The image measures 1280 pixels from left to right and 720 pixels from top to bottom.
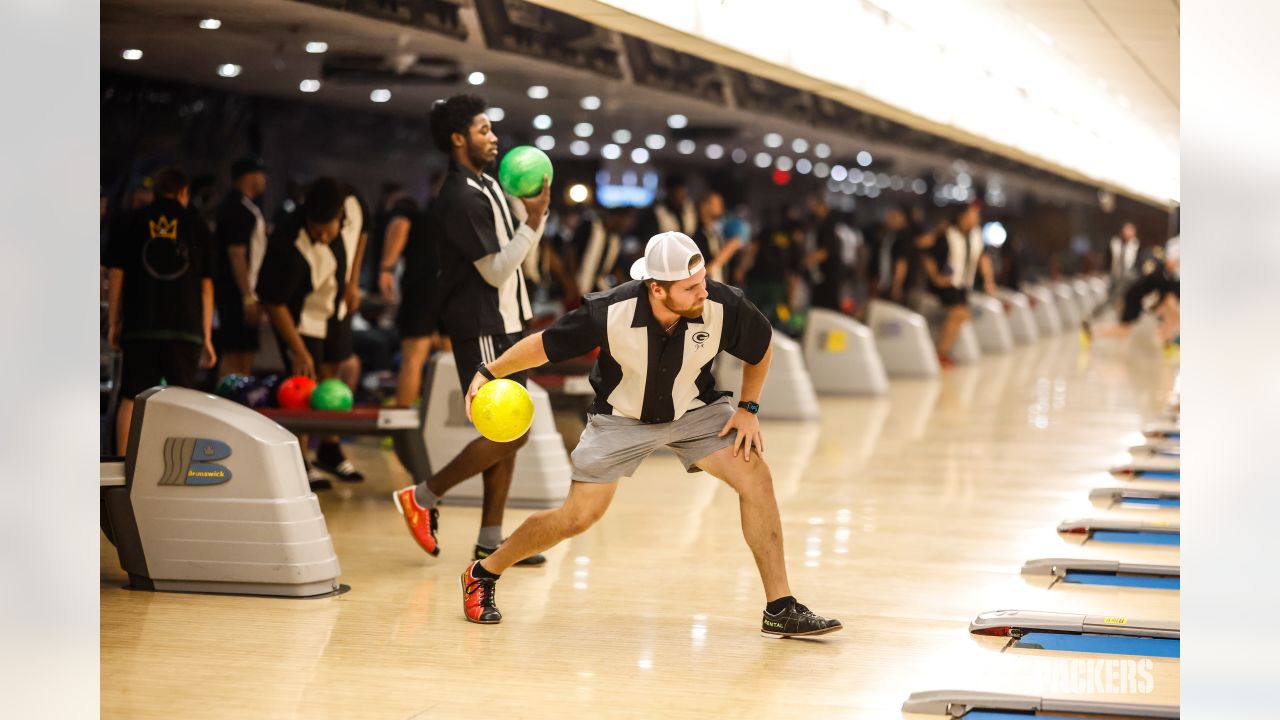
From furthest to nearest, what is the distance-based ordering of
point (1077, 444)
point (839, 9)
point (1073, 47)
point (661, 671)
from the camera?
1. point (1077, 444)
2. point (1073, 47)
3. point (839, 9)
4. point (661, 671)

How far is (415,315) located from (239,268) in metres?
1.17

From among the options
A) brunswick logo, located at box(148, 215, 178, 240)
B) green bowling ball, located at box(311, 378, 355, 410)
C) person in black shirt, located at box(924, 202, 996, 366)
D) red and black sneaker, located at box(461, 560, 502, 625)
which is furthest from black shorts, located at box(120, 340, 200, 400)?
A: person in black shirt, located at box(924, 202, 996, 366)

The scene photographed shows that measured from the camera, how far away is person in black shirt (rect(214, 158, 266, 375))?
32.0 feet

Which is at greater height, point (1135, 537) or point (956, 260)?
point (956, 260)

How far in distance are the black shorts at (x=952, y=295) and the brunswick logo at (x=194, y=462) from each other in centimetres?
1383

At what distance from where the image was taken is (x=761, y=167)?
1115 inches

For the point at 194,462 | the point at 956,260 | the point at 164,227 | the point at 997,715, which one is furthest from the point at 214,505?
the point at 956,260

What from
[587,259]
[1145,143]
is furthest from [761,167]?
[587,259]

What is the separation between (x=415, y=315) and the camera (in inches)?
377

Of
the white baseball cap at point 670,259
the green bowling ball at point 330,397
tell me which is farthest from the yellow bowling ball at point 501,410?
the green bowling ball at point 330,397

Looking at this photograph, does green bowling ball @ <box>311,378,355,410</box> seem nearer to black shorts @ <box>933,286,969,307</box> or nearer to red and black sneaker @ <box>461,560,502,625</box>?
red and black sneaker @ <box>461,560,502,625</box>

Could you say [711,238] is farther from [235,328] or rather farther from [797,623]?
[797,623]
